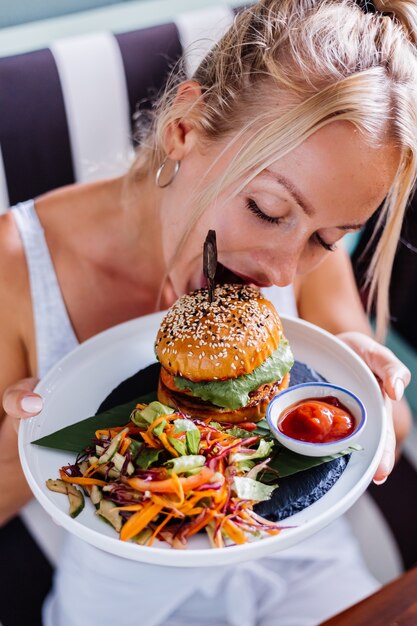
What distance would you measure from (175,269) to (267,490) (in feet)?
2.65

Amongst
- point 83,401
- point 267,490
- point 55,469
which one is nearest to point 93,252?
point 83,401

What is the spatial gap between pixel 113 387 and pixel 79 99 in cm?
114

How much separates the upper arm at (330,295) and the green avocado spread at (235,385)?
74 centimetres

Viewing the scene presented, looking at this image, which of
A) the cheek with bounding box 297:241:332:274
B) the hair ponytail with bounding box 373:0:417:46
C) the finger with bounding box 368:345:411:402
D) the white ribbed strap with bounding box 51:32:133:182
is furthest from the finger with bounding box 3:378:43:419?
the hair ponytail with bounding box 373:0:417:46

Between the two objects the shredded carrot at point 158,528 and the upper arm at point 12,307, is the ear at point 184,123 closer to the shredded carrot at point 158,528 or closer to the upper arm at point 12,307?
the upper arm at point 12,307

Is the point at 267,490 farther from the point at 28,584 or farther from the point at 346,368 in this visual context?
the point at 28,584

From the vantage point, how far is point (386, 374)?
6.30 ft

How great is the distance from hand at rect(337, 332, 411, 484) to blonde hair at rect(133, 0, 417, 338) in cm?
52

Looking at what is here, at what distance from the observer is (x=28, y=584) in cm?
212

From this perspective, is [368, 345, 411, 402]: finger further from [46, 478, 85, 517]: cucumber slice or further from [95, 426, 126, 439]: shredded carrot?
[46, 478, 85, 517]: cucumber slice

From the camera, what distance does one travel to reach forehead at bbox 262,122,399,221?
1586mm

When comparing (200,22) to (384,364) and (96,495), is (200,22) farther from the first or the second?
(96,495)

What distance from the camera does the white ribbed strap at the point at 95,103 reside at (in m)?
2.43

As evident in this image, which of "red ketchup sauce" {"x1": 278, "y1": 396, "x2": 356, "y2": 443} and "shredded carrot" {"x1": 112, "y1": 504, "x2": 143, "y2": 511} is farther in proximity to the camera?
"red ketchup sauce" {"x1": 278, "y1": 396, "x2": 356, "y2": 443}
